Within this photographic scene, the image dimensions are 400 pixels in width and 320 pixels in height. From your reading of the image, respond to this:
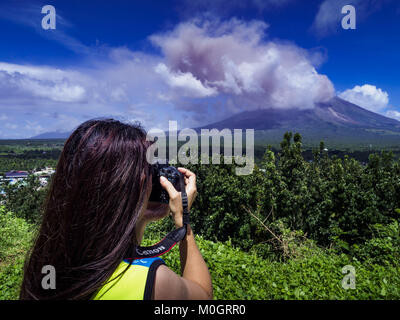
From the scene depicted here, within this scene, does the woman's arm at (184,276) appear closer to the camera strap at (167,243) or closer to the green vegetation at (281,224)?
the camera strap at (167,243)

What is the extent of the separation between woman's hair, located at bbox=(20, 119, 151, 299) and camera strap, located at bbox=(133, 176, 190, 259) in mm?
62

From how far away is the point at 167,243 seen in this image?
1286 mm

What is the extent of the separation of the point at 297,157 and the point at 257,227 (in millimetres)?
5190

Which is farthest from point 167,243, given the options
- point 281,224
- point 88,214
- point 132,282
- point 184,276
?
point 281,224

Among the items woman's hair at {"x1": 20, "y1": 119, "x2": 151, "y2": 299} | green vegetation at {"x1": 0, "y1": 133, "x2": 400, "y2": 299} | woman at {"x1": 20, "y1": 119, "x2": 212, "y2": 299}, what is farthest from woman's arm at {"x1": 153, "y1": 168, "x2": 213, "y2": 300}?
green vegetation at {"x1": 0, "y1": 133, "x2": 400, "y2": 299}

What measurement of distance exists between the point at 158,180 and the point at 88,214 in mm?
396

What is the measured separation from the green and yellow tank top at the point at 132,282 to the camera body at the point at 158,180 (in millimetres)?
377

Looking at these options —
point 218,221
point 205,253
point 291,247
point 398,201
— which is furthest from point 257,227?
point 398,201

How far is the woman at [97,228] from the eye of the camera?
104cm

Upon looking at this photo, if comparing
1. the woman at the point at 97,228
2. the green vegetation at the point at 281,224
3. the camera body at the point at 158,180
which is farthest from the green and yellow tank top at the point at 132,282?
the green vegetation at the point at 281,224

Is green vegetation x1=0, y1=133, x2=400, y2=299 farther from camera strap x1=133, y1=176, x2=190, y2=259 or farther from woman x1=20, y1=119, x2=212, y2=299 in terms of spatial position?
woman x1=20, y1=119, x2=212, y2=299

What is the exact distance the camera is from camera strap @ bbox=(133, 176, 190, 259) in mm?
1149

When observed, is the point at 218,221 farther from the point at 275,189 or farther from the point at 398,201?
the point at 398,201

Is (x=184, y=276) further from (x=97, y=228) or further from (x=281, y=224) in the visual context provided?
(x=281, y=224)
